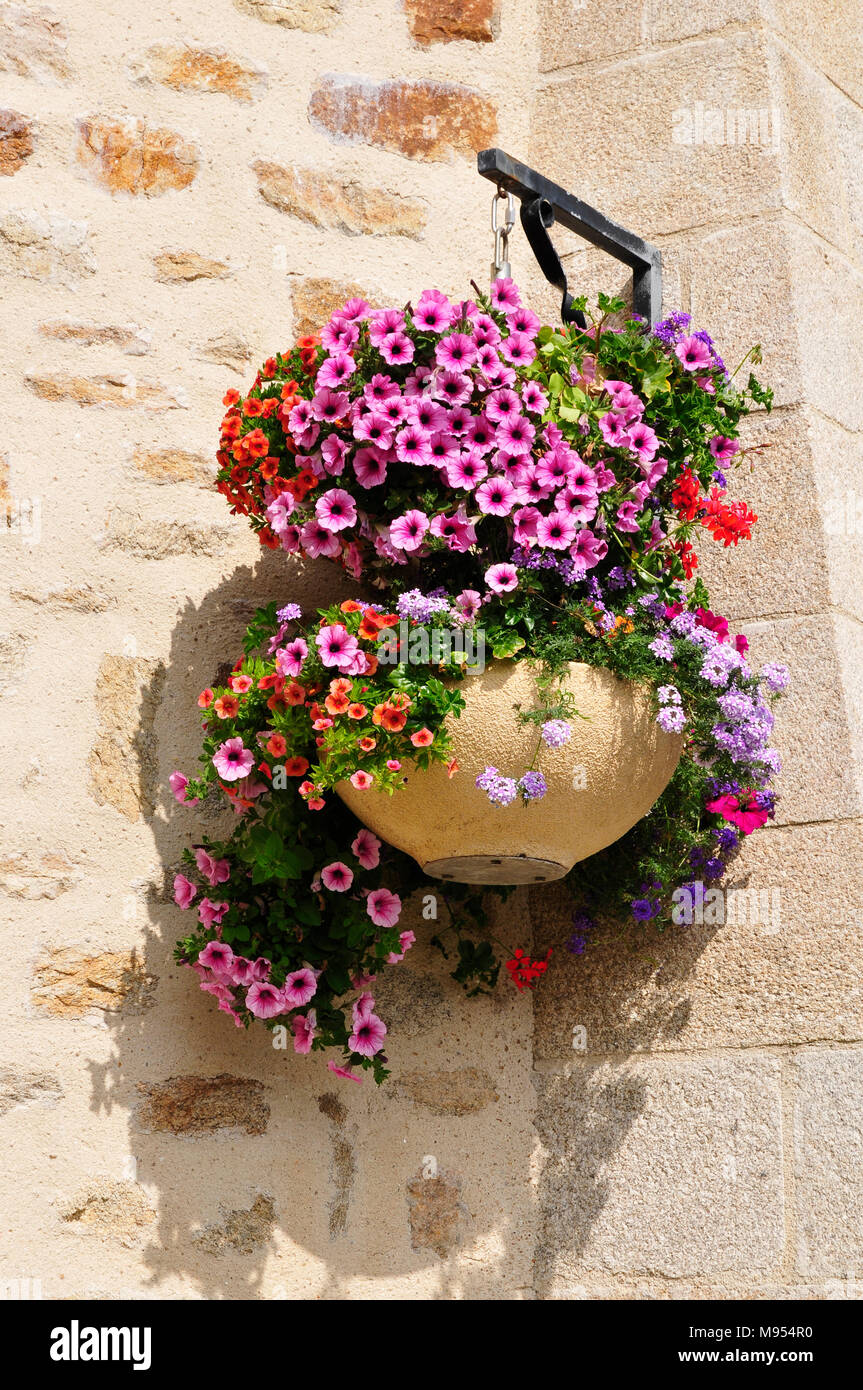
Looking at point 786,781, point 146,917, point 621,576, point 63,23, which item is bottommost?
point 146,917

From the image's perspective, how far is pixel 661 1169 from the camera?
2428 mm

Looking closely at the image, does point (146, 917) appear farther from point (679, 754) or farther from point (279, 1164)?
point (679, 754)

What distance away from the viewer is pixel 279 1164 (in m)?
2.38

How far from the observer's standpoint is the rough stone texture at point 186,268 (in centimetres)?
274

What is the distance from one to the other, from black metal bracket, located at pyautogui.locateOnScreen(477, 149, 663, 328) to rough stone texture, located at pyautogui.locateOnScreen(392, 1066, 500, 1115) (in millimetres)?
1309

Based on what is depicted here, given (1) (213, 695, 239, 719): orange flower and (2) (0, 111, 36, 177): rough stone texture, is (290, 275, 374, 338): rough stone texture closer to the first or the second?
(2) (0, 111, 36, 177): rough stone texture

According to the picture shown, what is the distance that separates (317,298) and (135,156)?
17.0 inches

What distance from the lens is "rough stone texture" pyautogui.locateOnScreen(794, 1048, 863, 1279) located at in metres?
2.28

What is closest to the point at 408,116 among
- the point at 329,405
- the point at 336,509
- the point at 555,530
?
the point at 329,405

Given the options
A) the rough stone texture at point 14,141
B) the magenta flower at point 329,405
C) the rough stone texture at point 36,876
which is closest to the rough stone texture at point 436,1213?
the rough stone texture at point 36,876

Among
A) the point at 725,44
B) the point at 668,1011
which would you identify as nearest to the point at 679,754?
the point at 668,1011

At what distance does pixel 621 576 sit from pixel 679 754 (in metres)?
0.30

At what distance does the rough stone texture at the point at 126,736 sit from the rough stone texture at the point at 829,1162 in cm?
117

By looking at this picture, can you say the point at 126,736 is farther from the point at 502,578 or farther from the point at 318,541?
the point at 502,578
